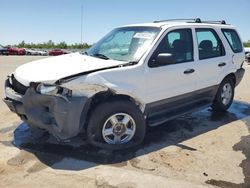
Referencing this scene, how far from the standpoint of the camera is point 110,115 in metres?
4.79

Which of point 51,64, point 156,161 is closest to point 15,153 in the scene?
point 51,64

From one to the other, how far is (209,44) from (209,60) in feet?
1.12

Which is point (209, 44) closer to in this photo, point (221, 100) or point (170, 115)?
point (221, 100)

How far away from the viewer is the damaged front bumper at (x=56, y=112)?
4.34 m

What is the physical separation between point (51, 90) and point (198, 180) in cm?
210

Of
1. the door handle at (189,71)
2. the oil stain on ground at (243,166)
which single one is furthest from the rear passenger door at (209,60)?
the oil stain on ground at (243,166)

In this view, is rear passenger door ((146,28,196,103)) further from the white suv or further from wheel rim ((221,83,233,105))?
wheel rim ((221,83,233,105))

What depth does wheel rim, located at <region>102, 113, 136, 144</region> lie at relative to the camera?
487 cm

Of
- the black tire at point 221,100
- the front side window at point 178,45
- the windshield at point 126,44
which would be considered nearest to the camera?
the windshield at point 126,44

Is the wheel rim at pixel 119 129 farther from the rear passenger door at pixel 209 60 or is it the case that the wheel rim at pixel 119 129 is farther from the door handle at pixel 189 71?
the rear passenger door at pixel 209 60

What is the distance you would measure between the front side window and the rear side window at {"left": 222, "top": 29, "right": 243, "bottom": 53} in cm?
137

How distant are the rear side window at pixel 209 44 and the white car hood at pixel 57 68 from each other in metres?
1.91

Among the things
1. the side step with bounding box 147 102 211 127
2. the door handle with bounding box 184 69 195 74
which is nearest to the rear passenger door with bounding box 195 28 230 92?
the door handle with bounding box 184 69 195 74

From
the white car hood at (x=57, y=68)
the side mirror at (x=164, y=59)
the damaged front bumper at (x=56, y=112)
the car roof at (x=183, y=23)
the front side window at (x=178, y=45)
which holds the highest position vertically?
the car roof at (x=183, y=23)
